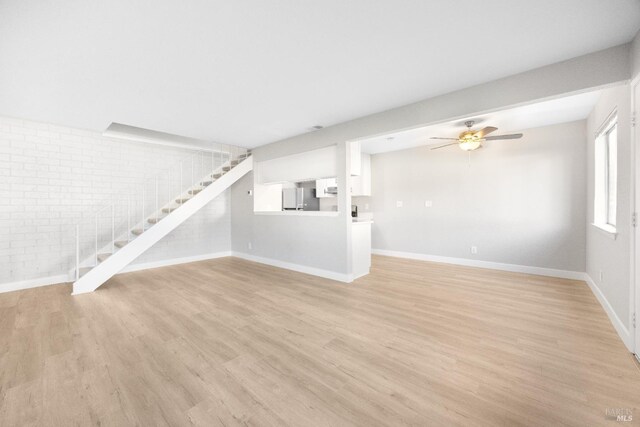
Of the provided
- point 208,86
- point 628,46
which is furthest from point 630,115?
point 208,86

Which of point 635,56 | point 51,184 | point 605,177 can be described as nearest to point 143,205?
point 51,184

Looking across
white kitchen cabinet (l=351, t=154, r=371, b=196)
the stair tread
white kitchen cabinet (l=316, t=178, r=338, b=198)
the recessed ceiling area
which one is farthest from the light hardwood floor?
white kitchen cabinet (l=316, t=178, r=338, b=198)

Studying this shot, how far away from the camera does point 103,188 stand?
4.55 meters

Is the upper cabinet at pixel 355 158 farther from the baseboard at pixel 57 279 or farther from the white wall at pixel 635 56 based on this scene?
the baseboard at pixel 57 279

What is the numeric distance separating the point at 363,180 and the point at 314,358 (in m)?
4.75

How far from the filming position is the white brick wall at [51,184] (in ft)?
12.3

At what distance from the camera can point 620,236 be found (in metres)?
2.37

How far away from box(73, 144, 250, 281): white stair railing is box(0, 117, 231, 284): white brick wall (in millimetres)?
149

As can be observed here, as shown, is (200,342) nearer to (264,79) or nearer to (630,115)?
(264,79)

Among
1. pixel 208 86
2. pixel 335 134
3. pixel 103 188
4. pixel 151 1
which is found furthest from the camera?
pixel 103 188

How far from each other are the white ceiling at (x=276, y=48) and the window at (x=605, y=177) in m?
1.67

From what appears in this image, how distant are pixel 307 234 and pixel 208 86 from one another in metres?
2.78

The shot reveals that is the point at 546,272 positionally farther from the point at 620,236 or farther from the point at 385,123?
the point at 385,123

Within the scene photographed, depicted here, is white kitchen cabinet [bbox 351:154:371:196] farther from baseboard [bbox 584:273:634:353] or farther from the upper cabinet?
baseboard [bbox 584:273:634:353]
